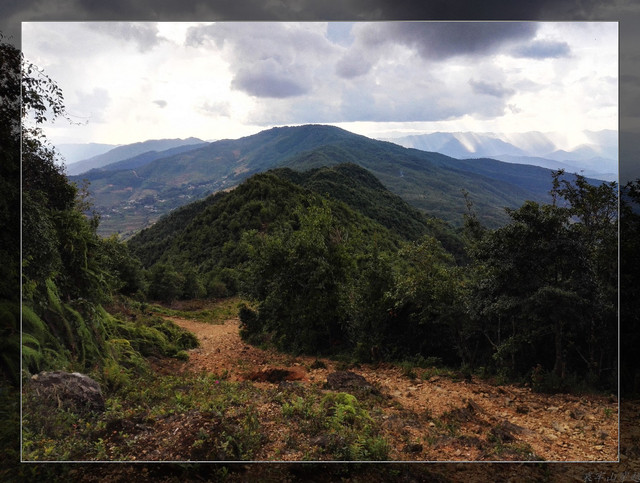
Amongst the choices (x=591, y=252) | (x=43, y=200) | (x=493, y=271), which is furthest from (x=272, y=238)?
(x=591, y=252)

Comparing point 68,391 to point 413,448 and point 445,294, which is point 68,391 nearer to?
point 413,448

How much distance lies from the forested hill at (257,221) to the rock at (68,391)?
9.08 feet

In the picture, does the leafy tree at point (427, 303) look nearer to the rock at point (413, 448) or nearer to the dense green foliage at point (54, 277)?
the rock at point (413, 448)

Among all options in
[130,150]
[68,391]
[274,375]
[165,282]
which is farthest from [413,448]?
[165,282]

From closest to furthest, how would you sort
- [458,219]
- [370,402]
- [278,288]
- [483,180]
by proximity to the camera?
[370,402], [483,180], [458,219], [278,288]

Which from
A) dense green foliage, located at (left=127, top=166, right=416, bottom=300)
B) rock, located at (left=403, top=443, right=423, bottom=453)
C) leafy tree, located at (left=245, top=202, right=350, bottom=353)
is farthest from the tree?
leafy tree, located at (left=245, top=202, right=350, bottom=353)

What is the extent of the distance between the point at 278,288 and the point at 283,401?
2998 mm

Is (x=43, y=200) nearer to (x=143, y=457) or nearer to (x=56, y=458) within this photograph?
(x=56, y=458)

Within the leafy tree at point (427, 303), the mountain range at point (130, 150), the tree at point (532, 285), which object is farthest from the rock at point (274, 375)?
the mountain range at point (130, 150)

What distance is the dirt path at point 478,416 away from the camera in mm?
3570

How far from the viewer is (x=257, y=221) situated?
17.3m

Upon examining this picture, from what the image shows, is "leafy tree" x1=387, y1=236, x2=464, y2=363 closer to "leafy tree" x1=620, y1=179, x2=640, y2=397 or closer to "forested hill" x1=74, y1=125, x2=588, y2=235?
"forested hill" x1=74, y1=125, x2=588, y2=235

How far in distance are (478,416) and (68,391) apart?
4.67m

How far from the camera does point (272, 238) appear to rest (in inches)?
300
